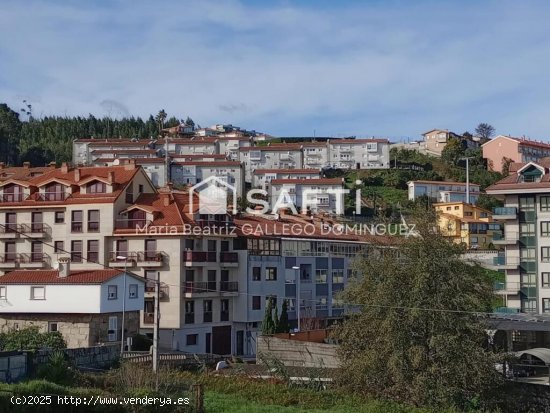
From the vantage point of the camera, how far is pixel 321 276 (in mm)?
57531

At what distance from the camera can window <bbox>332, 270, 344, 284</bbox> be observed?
193 feet

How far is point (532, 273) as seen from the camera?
48.0 metres

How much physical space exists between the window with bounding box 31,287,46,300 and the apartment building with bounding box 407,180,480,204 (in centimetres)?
6939

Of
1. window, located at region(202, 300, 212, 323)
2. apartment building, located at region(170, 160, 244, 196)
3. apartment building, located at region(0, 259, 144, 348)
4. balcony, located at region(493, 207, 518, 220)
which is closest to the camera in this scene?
apartment building, located at region(0, 259, 144, 348)

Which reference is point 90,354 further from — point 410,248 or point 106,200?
point 106,200

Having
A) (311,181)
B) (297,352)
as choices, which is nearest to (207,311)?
(297,352)

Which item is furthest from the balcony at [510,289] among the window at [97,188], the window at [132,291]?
the window at [97,188]

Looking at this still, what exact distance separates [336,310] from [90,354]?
105ft

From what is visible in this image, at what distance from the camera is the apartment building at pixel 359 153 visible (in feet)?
410

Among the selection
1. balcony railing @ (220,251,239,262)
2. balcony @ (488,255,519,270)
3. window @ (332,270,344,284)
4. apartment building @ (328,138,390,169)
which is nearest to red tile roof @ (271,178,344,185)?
apartment building @ (328,138,390,169)

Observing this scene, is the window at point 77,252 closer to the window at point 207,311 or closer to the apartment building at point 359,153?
the window at point 207,311

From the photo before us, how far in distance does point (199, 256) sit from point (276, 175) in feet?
222

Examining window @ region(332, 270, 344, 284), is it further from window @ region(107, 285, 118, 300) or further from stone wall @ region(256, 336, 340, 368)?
window @ region(107, 285, 118, 300)

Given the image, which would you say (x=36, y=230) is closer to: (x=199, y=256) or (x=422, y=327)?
(x=199, y=256)
